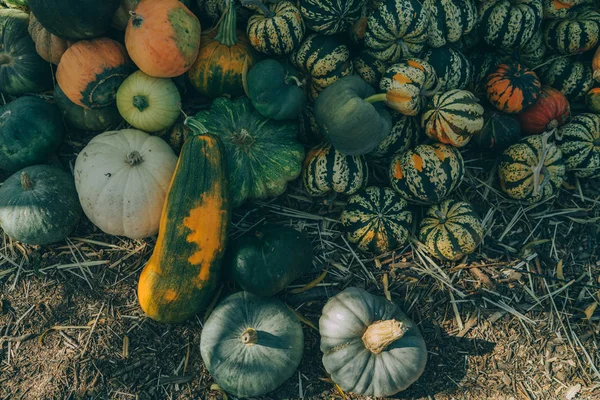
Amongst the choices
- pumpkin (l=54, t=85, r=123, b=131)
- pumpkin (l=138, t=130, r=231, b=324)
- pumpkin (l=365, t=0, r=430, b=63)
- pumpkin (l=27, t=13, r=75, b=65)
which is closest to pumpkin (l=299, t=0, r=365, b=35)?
pumpkin (l=365, t=0, r=430, b=63)

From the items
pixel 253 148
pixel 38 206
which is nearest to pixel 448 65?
pixel 253 148

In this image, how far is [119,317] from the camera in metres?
3.44

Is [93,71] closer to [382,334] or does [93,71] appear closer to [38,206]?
[38,206]

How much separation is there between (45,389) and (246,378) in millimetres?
1424

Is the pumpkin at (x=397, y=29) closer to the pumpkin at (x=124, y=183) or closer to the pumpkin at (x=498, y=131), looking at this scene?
the pumpkin at (x=498, y=131)

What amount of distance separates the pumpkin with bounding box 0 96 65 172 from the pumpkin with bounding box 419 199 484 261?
2.82 meters

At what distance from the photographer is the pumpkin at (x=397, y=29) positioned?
3164 millimetres

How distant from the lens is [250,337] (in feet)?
9.70

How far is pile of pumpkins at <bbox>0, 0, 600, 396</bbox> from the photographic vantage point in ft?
10.2

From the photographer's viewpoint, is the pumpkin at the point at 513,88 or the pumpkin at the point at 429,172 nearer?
the pumpkin at the point at 429,172

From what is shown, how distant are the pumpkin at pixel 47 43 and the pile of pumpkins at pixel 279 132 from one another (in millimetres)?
14

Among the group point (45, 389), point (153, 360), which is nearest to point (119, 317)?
point (153, 360)

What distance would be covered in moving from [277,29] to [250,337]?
6.67 feet

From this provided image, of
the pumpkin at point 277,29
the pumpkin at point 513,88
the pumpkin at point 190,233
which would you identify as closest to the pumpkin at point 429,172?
the pumpkin at point 513,88
